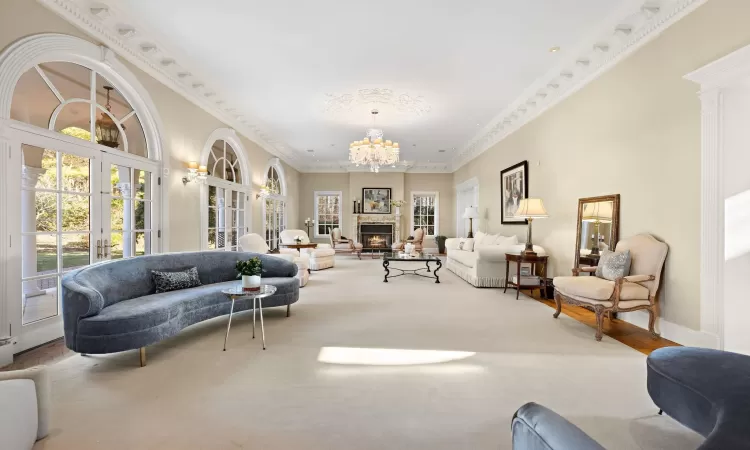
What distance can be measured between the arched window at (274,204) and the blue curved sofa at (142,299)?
5.05 meters

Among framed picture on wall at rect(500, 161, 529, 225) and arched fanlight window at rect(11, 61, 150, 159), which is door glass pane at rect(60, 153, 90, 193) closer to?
arched fanlight window at rect(11, 61, 150, 159)

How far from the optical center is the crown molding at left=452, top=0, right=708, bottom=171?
357cm

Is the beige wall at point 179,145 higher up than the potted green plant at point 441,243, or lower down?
higher up

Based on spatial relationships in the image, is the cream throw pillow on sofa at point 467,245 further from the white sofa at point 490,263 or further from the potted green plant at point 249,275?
the potted green plant at point 249,275

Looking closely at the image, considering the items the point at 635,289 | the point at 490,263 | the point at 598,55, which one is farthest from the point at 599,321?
the point at 598,55

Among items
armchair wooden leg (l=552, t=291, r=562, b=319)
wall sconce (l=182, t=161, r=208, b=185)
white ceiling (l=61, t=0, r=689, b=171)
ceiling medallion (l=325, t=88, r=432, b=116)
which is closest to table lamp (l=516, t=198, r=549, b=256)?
armchair wooden leg (l=552, t=291, r=562, b=319)

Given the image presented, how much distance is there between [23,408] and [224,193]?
596 cm

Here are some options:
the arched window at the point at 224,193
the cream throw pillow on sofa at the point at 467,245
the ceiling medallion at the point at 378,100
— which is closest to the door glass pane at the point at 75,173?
the arched window at the point at 224,193

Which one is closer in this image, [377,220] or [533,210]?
[533,210]

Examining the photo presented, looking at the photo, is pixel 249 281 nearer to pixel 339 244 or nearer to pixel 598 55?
pixel 598 55

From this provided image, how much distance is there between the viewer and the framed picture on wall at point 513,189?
704 cm

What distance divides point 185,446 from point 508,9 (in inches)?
183

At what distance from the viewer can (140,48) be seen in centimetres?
449

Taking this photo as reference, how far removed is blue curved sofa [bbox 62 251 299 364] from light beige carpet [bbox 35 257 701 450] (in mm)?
245
